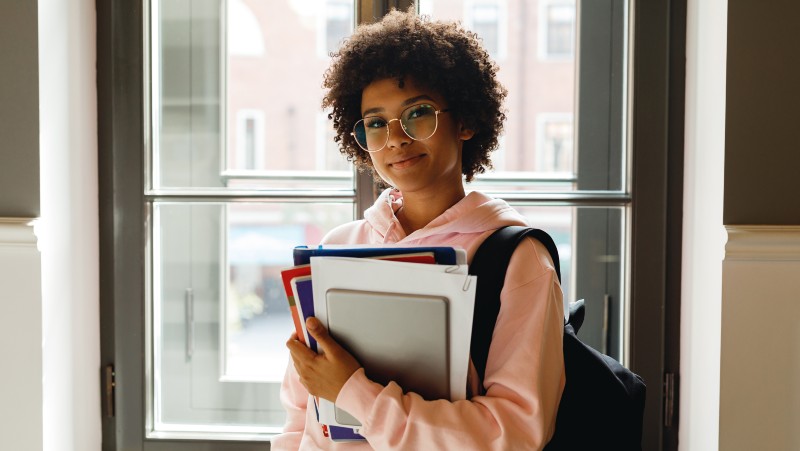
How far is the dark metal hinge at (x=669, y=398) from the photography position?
161cm

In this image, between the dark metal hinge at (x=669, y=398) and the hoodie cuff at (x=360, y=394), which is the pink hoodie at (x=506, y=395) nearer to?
the hoodie cuff at (x=360, y=394)

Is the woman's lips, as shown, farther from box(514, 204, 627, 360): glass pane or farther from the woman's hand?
box(514, 204, 627, 360): glass pane

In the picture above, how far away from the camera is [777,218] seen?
1.35 metres

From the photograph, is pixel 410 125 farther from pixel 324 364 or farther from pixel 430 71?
pixel 324 364

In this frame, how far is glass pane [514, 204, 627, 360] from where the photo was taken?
5.49ft

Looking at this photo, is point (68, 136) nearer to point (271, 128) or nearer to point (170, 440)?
point (271, 128)

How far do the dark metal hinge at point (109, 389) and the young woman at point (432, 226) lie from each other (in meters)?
0.60

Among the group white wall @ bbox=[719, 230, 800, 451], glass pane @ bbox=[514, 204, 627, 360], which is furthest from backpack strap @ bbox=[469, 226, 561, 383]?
glass pane @ bbox=[514, 204, 627, 360]

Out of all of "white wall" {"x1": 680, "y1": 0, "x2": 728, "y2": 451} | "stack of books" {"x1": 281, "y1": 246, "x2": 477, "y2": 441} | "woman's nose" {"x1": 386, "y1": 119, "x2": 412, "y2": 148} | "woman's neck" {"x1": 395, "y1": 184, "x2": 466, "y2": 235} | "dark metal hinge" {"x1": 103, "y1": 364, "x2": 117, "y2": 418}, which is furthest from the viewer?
"dark metal hinge" {"x1": 103, "y1": 364, "x2": 117, "y2": 418}

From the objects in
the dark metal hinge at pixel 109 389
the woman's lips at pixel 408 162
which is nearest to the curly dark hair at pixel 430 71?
the woman's lips at pixel 408 162

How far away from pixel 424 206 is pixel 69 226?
33.8 inches

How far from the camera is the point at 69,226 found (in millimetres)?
1590

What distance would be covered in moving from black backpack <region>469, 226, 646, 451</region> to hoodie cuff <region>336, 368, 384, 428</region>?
17cm

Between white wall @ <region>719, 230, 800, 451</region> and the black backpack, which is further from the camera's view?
white wall @ <region>719, 230, 800, 451</region>
